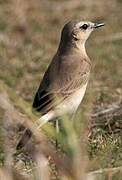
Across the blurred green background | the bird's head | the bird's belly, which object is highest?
the blurred green background

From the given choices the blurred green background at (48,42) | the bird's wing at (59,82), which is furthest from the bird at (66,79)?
the blurred green background at (48,42)

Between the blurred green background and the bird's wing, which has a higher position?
the blurred green background

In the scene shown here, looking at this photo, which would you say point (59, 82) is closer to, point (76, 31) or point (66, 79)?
point (66, 79)

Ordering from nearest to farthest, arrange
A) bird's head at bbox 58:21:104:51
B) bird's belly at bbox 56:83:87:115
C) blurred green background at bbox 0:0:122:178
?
bird's belly at bbox 56:83:87:115 < bird's head at bbox 58:21:104:51 < blurred green background at bbox 0:0:122:178

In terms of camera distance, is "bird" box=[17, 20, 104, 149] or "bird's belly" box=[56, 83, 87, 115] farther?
"bird's belly" box=[56, 83, 87, 115]

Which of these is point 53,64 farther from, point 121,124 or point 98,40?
point 98,40

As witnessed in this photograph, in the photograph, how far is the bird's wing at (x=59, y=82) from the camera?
7.76 metres

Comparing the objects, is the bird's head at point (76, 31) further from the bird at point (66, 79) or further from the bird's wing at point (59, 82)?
the bird's wing at point (59, 82)

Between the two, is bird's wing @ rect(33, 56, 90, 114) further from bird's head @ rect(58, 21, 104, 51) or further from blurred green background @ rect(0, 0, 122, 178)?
blurred green background @ rect(0, 0, 122, 178)

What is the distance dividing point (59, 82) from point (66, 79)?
0.09 metres

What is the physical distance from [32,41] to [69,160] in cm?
791

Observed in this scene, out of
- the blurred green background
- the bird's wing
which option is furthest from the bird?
the blurred green background

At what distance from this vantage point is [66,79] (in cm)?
Answer: 817

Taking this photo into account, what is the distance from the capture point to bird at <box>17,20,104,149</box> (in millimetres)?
7707
